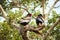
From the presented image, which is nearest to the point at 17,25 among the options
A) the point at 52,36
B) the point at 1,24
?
the point at 1,24

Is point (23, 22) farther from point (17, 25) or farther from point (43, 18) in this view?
point (43, 18)

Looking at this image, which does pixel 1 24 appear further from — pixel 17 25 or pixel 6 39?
pixel 17 25

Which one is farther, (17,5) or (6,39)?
(6,39)

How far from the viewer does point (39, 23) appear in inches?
300

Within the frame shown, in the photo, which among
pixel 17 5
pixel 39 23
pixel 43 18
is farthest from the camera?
pixel 17 5

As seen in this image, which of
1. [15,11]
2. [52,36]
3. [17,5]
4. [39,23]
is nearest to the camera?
[39,23]

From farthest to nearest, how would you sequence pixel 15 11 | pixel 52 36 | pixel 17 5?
pixel 52 36, pixel 15 11, pixel 17 5

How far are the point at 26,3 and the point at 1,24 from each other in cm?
170

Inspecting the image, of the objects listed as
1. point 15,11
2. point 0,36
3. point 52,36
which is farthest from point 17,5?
point 52,36

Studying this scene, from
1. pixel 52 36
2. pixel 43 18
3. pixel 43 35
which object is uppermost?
pixel 43 18

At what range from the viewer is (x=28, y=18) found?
282 inches

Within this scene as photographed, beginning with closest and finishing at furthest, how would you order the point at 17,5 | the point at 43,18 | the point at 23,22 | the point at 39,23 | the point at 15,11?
1. the point at 23,22
2. the point at 39,23
3. the point at 43,18
4. the point at 17,5
5. the point at 15,11

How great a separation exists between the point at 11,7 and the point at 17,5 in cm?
85

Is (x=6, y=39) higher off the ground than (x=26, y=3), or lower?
lower
